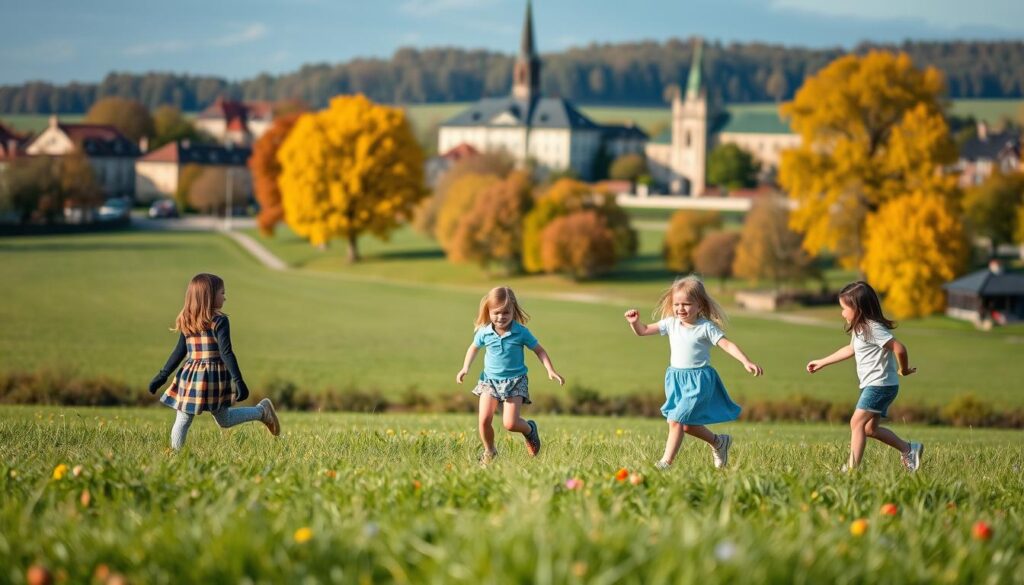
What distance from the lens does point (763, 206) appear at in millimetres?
56750

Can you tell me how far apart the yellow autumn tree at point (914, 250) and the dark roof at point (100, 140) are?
310ft

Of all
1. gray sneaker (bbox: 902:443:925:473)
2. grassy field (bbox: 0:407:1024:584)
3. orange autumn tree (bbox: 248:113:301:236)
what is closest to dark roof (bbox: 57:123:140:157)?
orange autumn tree (bbox: 248:113:301:236)

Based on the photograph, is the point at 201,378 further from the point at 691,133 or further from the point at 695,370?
the point at 691,133

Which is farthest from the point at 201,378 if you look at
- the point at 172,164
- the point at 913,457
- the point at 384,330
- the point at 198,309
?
the point at 172,164

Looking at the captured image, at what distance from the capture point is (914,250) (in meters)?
44.6

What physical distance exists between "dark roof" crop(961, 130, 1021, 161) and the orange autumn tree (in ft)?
237

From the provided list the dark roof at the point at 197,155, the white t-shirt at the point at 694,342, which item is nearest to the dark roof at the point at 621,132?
the dark roof at the point at 197,155

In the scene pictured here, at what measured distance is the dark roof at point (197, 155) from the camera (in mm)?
122438

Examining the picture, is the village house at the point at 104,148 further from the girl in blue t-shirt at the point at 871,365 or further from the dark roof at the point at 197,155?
the girl in blue t-shirt at the point at 871,365

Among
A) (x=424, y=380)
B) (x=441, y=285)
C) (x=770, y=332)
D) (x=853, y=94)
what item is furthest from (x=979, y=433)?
(x=441, y=285)

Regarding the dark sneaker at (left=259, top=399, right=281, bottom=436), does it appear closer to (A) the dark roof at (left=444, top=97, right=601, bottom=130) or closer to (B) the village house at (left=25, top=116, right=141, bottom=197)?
(B) the village house at (left=25, top=116, right=141, bottom=197)

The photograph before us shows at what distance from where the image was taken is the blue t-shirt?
888 cm

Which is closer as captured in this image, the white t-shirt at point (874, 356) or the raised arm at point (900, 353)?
the raised arm at point (900, 353)

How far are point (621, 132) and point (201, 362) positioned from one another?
170822 millimetres
